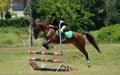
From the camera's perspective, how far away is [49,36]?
20297 mm

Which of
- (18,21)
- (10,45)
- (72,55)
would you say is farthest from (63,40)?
(18,21)

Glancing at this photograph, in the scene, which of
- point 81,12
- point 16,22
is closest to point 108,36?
point 81,12

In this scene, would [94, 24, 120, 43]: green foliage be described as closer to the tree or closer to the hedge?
the hedge

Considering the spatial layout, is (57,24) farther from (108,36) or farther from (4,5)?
(4,5)

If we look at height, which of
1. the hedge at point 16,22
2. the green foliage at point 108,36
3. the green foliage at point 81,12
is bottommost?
the hedge at point 16,22

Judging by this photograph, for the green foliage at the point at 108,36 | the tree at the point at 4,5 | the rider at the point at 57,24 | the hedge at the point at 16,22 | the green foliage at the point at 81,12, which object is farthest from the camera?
the tree at the point at 4,5

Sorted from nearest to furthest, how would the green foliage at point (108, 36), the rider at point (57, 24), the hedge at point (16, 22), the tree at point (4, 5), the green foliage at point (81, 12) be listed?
the rider at point (57, 24)
the green foliage at point (108, 36)
the green foliage at point (81, 12)
the hedge at point (16, 22)
the tree at point (4, 5)

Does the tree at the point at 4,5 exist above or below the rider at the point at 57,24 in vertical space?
below

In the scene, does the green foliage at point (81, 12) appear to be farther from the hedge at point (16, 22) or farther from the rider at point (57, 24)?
the rider at point (57, 24)

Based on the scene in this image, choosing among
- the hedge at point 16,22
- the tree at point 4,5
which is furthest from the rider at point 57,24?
the tree at point 4,5

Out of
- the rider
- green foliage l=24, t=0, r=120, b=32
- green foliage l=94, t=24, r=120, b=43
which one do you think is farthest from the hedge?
the rider

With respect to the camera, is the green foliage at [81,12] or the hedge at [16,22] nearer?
the green foliage at [81,12]

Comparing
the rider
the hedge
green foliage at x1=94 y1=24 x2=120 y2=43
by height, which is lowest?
the hedge

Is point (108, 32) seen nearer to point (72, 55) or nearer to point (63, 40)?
point (72, 55)
